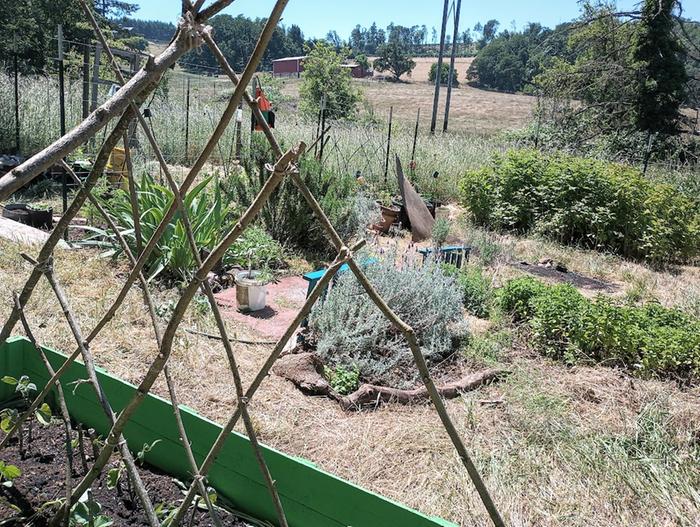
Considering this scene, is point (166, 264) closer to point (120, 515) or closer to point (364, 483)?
point (364, 483)

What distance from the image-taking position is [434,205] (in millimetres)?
8641

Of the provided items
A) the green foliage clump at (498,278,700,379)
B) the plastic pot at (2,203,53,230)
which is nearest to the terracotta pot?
the green foliage clump at (498,278,700,379)

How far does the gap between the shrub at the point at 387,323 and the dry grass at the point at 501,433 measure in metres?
0.36

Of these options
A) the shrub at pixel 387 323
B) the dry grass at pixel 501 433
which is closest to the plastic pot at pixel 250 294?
the dry grass at pixel 501 433

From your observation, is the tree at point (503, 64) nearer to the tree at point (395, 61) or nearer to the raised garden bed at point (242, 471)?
the tree at point (395, 61)

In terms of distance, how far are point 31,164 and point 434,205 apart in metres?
8.15

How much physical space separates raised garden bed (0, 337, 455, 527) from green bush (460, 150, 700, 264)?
22.4 feet

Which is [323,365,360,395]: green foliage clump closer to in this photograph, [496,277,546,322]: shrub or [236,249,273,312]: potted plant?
[236,249,273,312]: potted plant

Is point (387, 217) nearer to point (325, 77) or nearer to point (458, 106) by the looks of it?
point (325, 77)

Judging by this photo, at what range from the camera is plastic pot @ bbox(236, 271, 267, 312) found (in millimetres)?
4191

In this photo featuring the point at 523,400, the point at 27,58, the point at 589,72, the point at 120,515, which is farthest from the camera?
the point at 27,58

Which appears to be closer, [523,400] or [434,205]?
[523,400]

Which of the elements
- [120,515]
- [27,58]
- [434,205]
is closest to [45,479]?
[120,515]

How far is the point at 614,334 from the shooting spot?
3.72m
